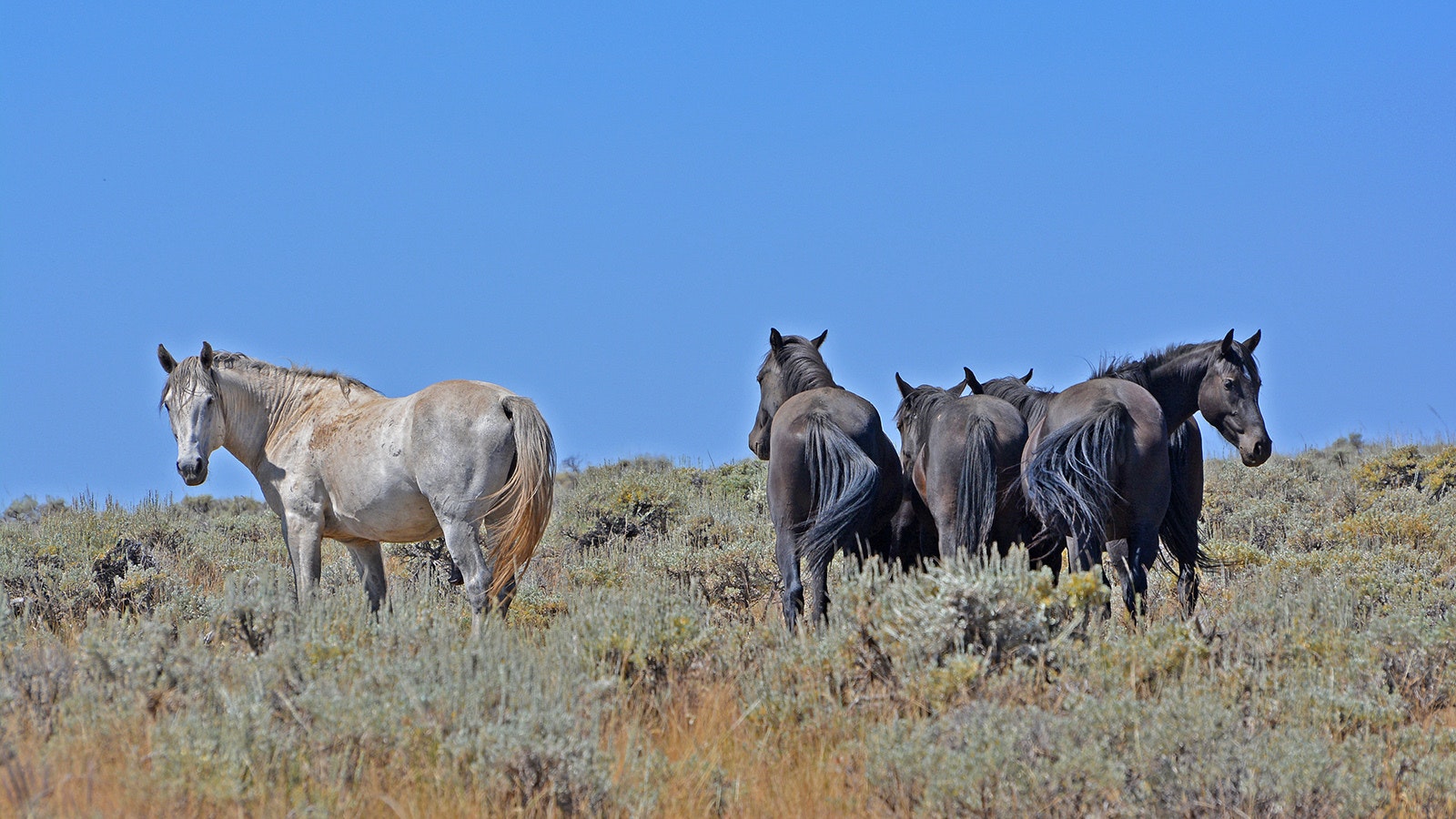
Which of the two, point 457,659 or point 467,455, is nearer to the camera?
point 457,659

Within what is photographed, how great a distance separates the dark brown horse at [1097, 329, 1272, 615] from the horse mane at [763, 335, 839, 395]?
1.97 m

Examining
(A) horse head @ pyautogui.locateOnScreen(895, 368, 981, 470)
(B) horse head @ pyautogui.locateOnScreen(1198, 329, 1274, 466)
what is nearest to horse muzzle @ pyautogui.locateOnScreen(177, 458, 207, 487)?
(A) horse head @ pyautogui.locateOnScreen(895, 368, 981, 470)

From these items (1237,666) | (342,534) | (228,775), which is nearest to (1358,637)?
(1237,666)

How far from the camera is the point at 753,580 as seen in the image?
9492 mm

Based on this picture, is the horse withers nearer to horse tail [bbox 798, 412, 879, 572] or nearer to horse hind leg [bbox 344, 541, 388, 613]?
horse tail [bbox 798, 412, 879, 572]

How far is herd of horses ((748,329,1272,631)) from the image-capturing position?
6664 millimetres

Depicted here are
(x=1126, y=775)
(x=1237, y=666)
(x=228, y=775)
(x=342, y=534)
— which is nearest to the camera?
(x=228, y=775)

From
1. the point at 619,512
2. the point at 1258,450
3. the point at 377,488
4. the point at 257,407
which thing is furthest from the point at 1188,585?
the point at 619,512

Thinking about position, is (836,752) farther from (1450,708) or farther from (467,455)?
(467,455)

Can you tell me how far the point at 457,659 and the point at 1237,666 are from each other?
318 centimetres

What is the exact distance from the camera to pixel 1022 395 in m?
8.34

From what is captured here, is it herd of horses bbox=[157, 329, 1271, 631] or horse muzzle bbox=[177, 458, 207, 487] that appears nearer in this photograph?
herd of horses bbox=[157, 329, 1271, 631]

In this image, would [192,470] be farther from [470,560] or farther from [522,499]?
[522,499]

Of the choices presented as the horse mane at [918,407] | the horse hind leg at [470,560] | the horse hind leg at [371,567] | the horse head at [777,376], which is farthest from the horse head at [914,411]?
the horse hind leg at [371,567]
